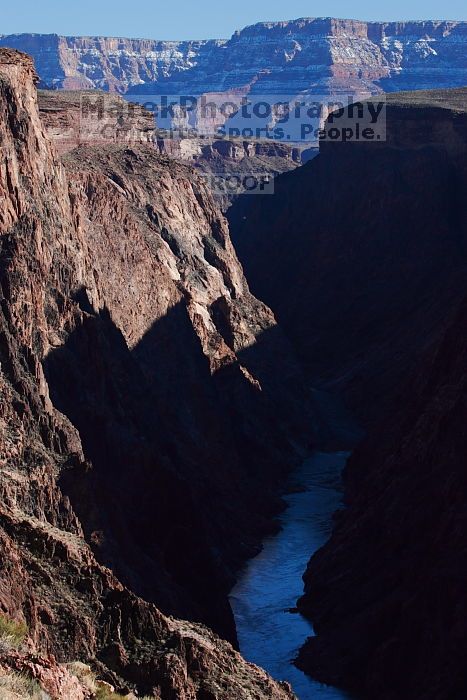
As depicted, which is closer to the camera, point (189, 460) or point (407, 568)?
point (407, 568)

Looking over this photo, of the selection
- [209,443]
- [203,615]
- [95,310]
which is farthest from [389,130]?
[203,615]

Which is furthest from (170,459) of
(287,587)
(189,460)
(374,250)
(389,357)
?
(374,250)

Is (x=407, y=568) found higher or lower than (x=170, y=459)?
higher

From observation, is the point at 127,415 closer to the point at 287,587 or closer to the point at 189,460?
the point at 189,460

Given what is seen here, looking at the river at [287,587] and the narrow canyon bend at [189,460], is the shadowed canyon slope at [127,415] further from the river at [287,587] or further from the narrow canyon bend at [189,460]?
the river at [287,587]

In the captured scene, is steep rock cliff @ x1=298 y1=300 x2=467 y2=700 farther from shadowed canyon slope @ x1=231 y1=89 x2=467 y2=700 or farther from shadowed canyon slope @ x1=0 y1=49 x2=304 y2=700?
shadowed canyon slope @ x1=0 y1=49 x2=304 y2=700

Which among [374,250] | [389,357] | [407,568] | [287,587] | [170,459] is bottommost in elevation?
[389,357]

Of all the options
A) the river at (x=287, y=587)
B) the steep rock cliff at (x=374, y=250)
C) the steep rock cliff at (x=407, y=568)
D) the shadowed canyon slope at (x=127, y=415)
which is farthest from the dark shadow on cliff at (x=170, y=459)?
Answer: the steep rock cliff at (x=374, y=250)

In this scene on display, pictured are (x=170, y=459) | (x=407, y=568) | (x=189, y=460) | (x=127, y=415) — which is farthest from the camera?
(x=189, y=460)
